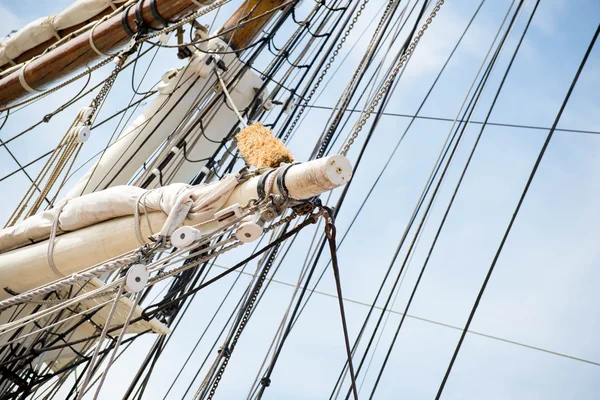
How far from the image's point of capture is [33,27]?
634 cm

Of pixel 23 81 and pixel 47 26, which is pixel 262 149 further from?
pixel 47 26

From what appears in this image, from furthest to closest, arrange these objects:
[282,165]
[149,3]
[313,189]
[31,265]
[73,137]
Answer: [149,3] < [73,137] < [31,265] < [282,165] < [313,189]

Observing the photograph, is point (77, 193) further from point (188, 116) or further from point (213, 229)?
point (213, 229)

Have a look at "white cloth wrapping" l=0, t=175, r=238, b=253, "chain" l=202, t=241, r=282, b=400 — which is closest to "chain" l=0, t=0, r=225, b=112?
"white cloth wrapping" l=0, t=175, r=238, b=253

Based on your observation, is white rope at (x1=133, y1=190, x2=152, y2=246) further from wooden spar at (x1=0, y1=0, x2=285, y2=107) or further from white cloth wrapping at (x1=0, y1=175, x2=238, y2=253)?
wooden spar at (x1=0, y1=0, x2=285, y2=107)

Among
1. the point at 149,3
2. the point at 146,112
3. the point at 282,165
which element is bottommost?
the point at 282,165

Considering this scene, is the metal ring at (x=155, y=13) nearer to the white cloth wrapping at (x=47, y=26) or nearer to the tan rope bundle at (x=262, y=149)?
the white cloth wrapping at (x=47, y=26)

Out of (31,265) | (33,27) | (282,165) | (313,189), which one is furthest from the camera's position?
(33,27)

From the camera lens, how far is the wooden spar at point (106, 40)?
540 cm

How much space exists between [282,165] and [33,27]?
4.43 m

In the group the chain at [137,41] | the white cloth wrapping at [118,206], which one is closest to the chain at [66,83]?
the chain at [137,41]

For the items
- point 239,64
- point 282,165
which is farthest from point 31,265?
point 239,64

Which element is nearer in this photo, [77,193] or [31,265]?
[31,265]

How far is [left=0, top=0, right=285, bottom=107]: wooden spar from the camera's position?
540cm
